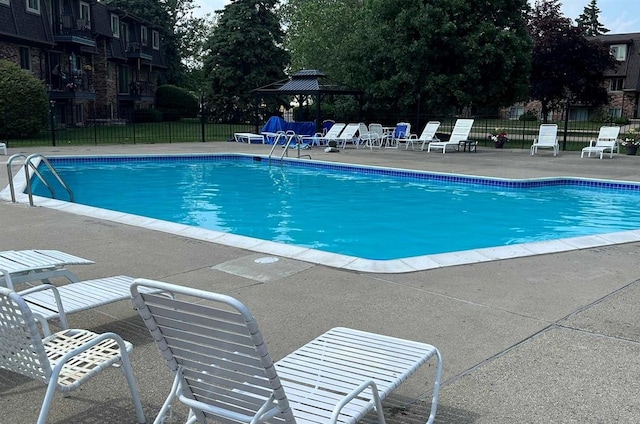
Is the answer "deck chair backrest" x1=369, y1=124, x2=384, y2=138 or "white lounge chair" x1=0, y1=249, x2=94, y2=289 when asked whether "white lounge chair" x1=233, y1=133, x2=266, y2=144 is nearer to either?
"deck chair backrest" x1=369, y1=124, x2=384, y2=138

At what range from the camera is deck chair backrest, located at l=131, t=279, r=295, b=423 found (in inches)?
83.0

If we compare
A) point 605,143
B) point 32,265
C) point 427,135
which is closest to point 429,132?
point 427,135

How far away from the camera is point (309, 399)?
8.43 ft

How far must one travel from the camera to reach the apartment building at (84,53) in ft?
88.2

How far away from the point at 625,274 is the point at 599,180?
840cm

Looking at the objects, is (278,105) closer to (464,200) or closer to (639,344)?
(464,200)

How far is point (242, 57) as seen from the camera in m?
36.9

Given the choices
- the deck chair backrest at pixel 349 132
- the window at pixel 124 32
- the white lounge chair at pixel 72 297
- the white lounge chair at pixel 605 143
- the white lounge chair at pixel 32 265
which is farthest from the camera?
the window at pixel 124 32

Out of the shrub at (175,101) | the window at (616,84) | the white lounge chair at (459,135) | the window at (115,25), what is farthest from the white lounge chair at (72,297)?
Answer: the window at (616,84)

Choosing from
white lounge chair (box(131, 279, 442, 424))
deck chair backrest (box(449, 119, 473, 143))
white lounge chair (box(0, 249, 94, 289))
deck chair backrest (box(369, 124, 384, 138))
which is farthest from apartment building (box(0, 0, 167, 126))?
white lounge chair (box(131, 279, 442, 424))

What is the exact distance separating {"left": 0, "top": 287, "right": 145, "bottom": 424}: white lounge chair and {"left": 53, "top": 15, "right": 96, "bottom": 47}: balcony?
29985 mm

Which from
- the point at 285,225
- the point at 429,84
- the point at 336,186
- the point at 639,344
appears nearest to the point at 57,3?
the point at 429,84

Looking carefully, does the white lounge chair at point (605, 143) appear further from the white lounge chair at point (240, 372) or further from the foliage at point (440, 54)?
the white lounge chair at point (240, 372)

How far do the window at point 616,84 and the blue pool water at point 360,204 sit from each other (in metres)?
41.9
